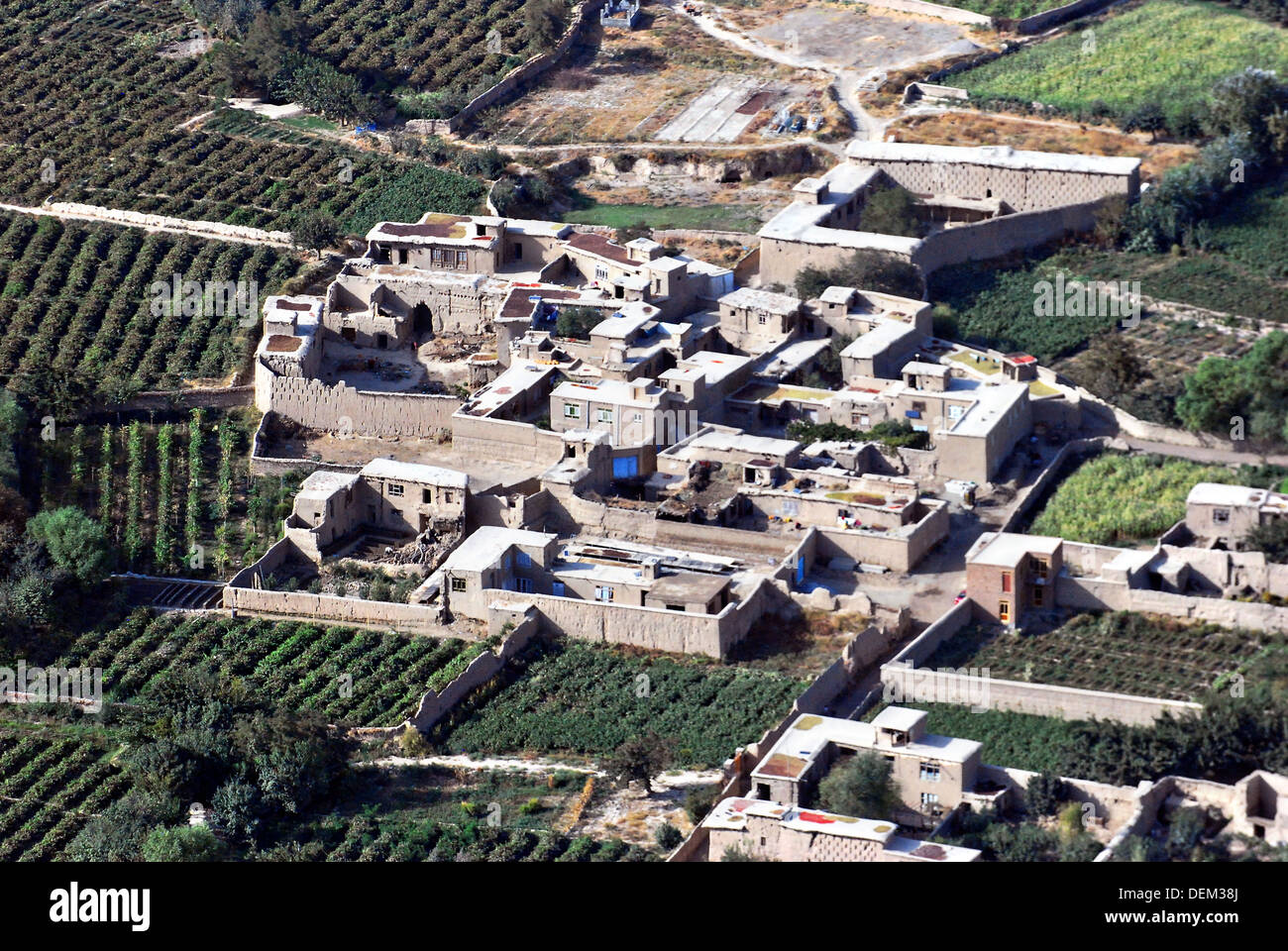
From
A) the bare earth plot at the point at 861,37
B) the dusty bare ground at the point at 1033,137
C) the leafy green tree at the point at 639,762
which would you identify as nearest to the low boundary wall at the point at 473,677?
the leafy green tree at the point at 639,762

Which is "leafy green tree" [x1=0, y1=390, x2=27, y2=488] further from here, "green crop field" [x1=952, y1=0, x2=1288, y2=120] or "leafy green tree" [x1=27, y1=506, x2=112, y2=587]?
"green crop field" [x1=952, y1=0, x2=1288, y2=120]

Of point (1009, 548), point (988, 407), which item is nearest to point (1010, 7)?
point (988, 407)

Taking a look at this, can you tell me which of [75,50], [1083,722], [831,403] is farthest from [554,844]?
[75,50]

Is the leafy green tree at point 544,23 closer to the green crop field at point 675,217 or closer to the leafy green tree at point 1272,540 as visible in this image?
the green crop field at point 675,217

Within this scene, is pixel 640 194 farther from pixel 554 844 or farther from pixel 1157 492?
pixel 554 844

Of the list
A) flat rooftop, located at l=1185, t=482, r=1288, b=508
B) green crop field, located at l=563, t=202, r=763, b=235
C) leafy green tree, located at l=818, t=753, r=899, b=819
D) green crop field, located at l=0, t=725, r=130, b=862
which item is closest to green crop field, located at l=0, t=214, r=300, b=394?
green crop field, located at l=563, t=202, r=763, b=235

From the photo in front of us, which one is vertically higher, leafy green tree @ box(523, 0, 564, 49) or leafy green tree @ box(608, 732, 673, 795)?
leafy green tree @ box(523, 0, 564, 49)

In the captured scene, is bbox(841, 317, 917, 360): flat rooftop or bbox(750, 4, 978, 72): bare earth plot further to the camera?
bbox(750, 4, 978, 72): bare earth plot
